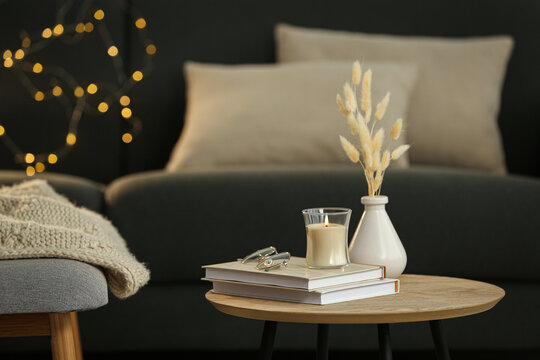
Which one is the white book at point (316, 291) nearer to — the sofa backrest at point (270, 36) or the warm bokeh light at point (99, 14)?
the sofa backrest at point (270, 36)

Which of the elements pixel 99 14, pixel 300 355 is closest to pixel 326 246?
pixel 300 355

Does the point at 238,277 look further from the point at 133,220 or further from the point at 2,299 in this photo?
the point at 133,220

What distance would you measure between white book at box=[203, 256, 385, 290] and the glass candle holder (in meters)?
0.02

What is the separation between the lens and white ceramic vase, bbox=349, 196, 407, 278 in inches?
46.5

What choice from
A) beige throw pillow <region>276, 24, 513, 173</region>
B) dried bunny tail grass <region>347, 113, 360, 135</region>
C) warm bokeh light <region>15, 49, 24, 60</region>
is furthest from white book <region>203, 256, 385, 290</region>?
warm bokeh light <region>15, 49, 24, 60</region>

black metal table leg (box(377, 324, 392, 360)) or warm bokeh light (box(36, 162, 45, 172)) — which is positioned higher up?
warm bokeh light (box(36, 162, 45, 172))

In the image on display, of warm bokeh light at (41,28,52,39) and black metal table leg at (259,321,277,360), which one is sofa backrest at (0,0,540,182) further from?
black metal table leg at (259,321,277,360)

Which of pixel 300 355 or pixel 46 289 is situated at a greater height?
pixel 46 289

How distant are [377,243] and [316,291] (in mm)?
237

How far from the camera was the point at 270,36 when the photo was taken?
267cm

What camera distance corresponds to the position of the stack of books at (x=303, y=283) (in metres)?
1.00

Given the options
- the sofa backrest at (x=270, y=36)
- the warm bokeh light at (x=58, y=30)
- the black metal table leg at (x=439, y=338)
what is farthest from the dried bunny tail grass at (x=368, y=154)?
the warm bokeh light at (x=58, y=30)

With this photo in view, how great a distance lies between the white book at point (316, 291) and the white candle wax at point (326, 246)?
0.22 feet

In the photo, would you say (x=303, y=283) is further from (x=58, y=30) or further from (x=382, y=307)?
(x=58, y=30)
